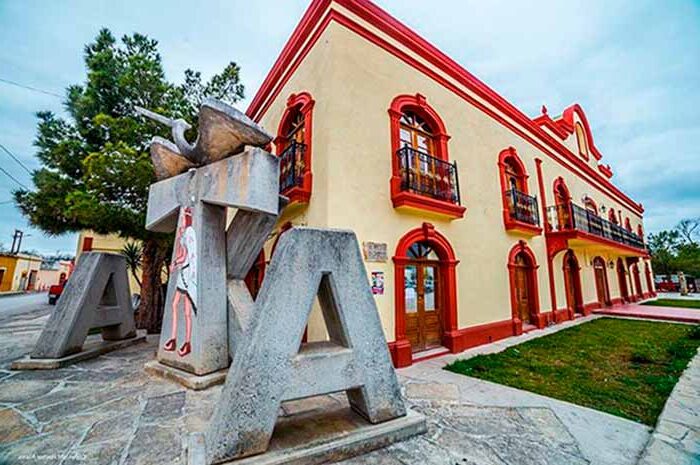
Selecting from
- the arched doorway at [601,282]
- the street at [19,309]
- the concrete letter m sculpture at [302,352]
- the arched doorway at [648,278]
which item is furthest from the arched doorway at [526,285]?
the arched doorway at [648,278]

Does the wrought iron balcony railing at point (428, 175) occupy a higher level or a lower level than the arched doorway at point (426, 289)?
higher

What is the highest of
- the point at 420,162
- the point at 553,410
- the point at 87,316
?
the point at 420,162

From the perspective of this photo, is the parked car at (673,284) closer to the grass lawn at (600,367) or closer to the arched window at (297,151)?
the grass lawn at (600,367)

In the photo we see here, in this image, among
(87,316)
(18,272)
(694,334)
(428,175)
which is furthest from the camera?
(18,272)

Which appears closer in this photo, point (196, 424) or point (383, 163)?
point (196, 424)

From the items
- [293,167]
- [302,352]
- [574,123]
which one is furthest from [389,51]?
[574,123]

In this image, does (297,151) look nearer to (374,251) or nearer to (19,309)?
(374,251)

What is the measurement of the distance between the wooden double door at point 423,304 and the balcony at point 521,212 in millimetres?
3204

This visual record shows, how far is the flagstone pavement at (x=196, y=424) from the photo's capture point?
7.43ft

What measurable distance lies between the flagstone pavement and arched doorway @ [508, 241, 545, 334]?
5.12m

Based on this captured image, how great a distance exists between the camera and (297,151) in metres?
6.06

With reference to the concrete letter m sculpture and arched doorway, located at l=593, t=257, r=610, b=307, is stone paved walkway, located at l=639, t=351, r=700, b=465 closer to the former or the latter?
the concrete letter m sculpture

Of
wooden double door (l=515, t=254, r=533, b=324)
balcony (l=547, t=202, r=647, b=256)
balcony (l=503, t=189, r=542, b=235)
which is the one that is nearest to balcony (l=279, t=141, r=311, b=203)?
balcony (l=503, t=189, r=542, b=235)

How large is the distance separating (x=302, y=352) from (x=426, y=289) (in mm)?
4179
